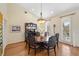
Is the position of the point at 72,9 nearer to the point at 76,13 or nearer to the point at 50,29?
the point at 76,13

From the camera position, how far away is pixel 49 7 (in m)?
3.23

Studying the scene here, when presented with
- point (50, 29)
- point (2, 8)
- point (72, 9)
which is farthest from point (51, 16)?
point (2, 8)

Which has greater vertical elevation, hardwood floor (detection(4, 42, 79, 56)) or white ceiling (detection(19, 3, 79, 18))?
white ceiling (detection(19, 3, 79, 18))

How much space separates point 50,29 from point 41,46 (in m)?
0.80

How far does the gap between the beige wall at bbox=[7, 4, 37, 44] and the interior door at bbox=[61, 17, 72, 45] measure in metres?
1.07

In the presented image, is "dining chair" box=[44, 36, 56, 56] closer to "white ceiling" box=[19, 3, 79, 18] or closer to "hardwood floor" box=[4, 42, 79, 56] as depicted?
"hardwood floor" box=[4, 42, 79, 56]

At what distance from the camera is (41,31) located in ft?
10.8

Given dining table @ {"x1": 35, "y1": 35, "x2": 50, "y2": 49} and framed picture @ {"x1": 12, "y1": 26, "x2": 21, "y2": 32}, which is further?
dining table @ {"x1": 35, "y1": 35, "x2": 50, "y2": 49}

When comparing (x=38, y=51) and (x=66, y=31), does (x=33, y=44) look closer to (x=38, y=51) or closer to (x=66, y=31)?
(x=38, y=51)

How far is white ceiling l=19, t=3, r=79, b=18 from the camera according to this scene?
3.07 metres

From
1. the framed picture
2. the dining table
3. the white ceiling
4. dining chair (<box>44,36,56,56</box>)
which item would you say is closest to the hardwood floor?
dining chair (<box>44,36,56,56</box>)

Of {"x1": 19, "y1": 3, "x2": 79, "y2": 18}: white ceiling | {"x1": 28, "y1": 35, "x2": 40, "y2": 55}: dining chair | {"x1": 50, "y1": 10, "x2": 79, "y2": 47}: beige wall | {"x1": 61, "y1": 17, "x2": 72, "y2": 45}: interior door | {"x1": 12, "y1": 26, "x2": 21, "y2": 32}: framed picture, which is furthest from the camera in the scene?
{"x1": 28, "y1": 35, "x2": 40, "y2": 55}: dining chair

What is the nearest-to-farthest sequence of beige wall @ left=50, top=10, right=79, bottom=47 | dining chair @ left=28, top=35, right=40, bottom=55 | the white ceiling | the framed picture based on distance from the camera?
the white ceiling < the framed picture < beige wall @ left=50, top=10, right=79, bottom=47 < dining chair @ left=28, top=35, right=40, bottom=55

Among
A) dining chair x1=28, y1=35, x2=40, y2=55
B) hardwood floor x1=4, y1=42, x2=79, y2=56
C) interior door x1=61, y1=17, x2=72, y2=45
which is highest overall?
interior door x1=61, y1=17, x2=72, y2=45
